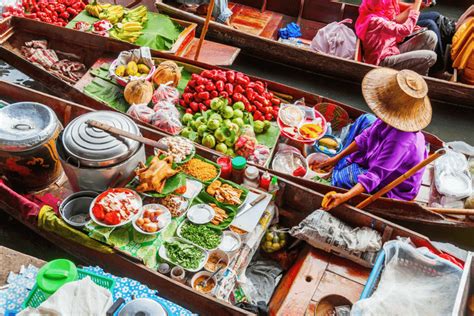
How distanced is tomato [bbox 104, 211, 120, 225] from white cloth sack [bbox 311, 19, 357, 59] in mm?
4101

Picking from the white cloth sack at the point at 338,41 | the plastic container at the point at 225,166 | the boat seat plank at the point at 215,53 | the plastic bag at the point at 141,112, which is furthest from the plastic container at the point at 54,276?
the white cloth sack at the point at 338,41

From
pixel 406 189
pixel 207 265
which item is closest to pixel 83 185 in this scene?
pixel 207 265

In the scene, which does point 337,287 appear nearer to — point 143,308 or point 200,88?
point 143,308

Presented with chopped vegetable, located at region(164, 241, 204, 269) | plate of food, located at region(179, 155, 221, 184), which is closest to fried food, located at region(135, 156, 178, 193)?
plate of food, located at region(179, 155, 221, 184)

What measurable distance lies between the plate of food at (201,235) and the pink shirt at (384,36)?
12.2 feet

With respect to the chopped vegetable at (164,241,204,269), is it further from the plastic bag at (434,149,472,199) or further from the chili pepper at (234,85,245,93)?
the plastic bag at (434,149,472,199)

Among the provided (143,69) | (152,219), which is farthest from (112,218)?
(143,69)

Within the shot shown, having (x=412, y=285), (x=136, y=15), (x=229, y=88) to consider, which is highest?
(x=136, y=15)

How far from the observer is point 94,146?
3.65 metres

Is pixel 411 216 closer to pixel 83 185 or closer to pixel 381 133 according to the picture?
pixel 381 133

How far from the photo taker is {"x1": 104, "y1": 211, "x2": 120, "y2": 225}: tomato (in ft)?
11.6

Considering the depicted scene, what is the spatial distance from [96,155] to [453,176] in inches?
149

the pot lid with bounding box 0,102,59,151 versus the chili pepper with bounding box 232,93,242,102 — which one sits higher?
the chili pepper with bounding box 232,93,242,102

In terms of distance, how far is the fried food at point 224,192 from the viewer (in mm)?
3934
